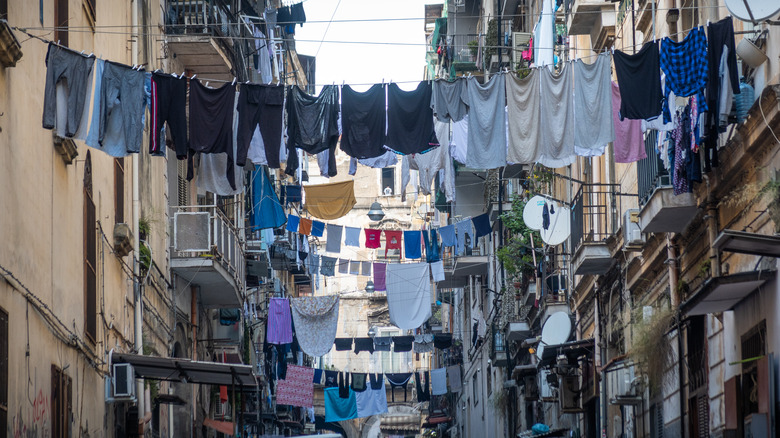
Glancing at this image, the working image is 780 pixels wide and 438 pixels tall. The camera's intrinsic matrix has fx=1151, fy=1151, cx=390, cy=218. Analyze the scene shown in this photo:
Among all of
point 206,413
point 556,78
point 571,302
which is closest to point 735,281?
point 556,78

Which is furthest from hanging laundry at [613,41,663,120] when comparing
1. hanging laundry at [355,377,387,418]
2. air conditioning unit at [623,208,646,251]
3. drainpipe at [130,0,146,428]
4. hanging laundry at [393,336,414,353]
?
hanging laundry at [355,377,387,418]

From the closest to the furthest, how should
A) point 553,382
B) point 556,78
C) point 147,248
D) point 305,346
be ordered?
point 556,78 < point 147,248 < point 553,382 < point 305,346

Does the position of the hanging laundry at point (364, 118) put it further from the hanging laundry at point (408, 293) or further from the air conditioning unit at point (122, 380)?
the hanging laundry at point (408, 293)

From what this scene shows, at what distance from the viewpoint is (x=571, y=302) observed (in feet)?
72.9

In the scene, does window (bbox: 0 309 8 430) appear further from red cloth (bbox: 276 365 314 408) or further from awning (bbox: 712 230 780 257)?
red cloth (bbox: 276 365 314 408)

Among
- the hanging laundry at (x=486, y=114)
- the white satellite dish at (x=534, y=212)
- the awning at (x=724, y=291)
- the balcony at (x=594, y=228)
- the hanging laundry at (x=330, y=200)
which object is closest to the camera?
the awning at (x=724, y=291)

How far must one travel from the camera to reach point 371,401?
135 feet

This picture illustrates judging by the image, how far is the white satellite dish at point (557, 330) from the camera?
20.2 meters

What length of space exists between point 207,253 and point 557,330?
250 inches

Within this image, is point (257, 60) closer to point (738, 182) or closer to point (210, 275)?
point (210, 275)

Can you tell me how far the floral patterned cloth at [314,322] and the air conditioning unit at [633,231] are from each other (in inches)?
602

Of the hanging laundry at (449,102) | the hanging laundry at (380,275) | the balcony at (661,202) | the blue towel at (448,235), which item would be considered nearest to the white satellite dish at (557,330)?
the balcony at (661,202)

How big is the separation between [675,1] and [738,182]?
144 inches

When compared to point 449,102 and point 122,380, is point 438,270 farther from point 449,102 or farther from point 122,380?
point 449,102
